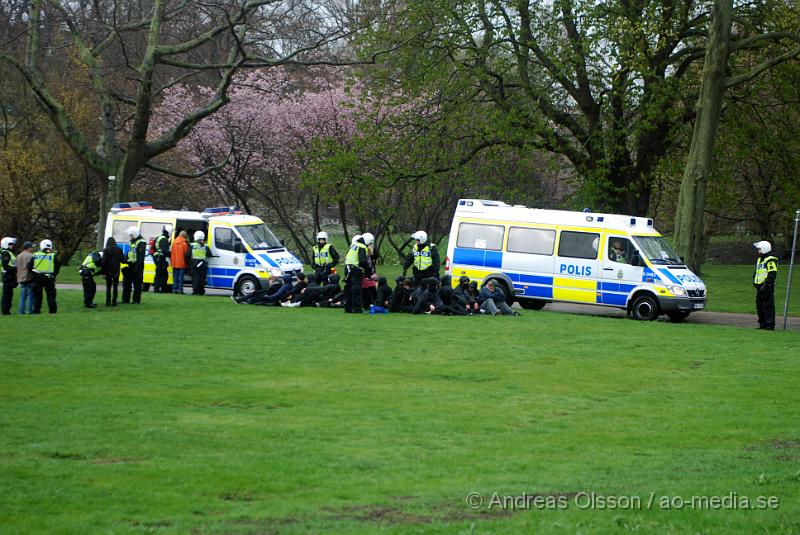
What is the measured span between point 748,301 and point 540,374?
1895cm

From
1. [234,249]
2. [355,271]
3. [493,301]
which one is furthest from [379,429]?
[234,249]

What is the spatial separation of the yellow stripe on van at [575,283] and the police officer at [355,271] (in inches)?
193

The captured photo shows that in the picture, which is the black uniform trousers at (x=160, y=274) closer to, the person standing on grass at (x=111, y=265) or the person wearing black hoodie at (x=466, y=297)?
the person standing on grass at (x=111, y=265)

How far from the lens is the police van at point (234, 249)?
1149 inches

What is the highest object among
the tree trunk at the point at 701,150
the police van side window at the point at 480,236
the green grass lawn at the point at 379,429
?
the tree trunk at the point at 701,150

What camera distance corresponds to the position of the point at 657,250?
25.6 m

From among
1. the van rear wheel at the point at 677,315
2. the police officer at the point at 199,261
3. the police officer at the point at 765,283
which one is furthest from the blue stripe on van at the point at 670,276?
the police officer at the point at 199,261

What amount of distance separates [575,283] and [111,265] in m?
10.8

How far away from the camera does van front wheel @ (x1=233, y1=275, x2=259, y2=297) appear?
29.2m

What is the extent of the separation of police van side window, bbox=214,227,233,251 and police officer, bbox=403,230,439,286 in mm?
6708

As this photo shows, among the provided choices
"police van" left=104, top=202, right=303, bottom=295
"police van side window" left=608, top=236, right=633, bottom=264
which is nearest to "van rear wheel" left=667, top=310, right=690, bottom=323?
"police van side window" left=608, top=236, right=633, bottom=264

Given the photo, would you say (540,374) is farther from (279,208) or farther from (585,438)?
(279,208)

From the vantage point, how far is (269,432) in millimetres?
10633

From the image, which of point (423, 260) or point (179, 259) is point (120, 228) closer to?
point (179, 259)
